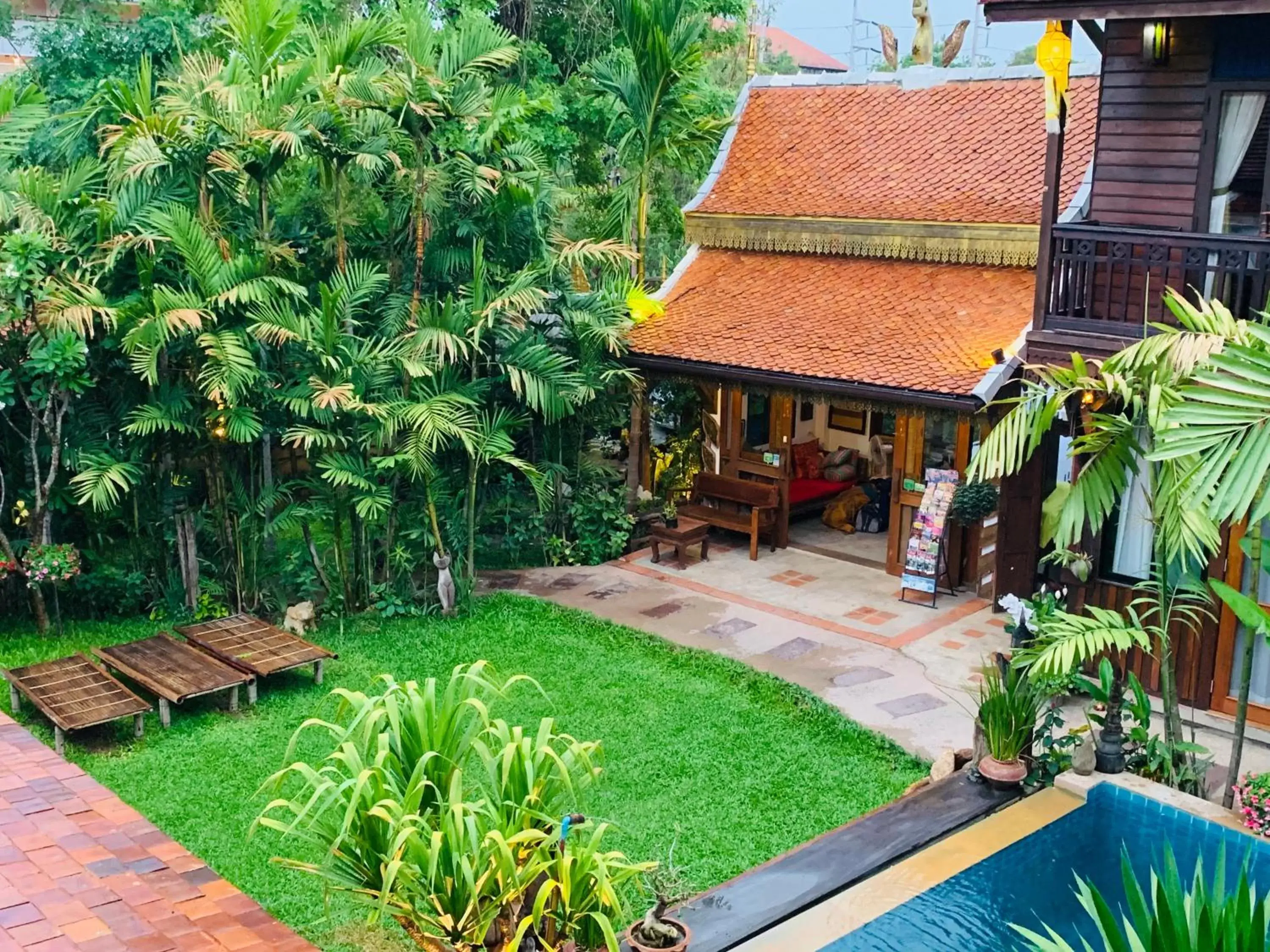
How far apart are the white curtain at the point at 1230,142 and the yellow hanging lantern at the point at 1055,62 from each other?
1.34 meters

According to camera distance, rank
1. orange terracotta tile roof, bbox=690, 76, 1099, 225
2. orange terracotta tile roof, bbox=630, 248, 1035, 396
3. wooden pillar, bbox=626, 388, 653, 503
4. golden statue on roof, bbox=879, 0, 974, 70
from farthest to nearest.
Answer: golden statue on roof, bbox=879, 0, 974, 70 < wooden pillar, bbox=626, 388, 653, 503 < orange terracotta tile roof, bbox=690, 76, 1099, 225 < orange terracotta tile roof, bbox=630, 248, 1035, 396

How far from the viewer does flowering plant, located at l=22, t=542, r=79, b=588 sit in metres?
10.1

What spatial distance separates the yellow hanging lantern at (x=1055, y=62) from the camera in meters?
8.18

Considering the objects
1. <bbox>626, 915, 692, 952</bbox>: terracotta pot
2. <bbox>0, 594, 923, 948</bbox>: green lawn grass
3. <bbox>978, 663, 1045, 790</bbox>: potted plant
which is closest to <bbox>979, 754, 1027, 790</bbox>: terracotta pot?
<bbox>978, 663, 1045, 790</bbox>: potted plant

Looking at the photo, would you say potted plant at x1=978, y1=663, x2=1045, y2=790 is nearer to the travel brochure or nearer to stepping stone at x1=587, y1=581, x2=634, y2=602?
the travel brochure

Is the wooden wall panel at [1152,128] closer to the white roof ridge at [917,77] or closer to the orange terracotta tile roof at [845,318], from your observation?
the orange terracotta tile roof at [845,318]

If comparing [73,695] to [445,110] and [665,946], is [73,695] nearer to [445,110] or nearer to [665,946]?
[665,946]

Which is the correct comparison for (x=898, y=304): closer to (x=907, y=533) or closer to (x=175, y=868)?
(x=907, y=533)

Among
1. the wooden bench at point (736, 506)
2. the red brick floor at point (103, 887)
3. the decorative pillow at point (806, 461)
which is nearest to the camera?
the red brick floor at point (103, 887)

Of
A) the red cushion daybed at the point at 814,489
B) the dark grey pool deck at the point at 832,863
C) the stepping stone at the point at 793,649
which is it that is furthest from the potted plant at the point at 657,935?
the red cushion daybed at the point at 814,489

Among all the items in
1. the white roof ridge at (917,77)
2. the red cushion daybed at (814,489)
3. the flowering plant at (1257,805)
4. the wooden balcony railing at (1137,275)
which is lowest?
the flowering plant at (1257,805)

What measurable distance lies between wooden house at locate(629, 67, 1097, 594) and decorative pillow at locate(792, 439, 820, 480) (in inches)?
1.5

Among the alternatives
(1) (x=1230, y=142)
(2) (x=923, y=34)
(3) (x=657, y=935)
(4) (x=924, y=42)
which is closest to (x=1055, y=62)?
(1) (x=1230, y=142)

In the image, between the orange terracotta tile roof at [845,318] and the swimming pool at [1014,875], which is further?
the orange terracotta tile roof at [845,318]
